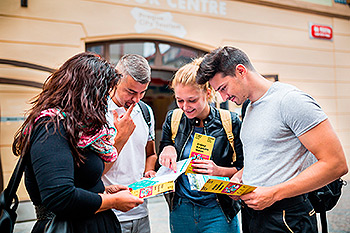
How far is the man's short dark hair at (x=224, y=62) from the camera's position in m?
1.50

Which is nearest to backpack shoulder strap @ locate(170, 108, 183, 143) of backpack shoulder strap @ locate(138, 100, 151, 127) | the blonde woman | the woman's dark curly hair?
the blonde woman

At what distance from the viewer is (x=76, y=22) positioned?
421cm

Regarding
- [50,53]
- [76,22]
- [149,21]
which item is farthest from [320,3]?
[50,53]

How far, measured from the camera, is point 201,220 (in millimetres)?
1669

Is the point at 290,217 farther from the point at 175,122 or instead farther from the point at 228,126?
the point at 175,122

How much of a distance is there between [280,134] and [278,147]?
0.07 meters

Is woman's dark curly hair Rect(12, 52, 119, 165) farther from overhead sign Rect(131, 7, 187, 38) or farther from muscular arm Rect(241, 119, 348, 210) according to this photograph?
overhead sign Rect(131, 7, 187, 38)

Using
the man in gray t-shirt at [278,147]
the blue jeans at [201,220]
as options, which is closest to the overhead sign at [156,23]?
the man in gray t-shirt at [278,147]

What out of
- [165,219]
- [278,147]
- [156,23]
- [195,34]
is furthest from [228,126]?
[195,34]

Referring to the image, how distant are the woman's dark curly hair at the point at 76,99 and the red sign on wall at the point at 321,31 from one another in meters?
6.06

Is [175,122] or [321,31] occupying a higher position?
[321,31]

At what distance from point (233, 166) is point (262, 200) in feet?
1.82

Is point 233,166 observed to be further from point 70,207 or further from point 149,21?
point 149,21

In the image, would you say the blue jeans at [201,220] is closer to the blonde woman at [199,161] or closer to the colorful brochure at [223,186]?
the blonde woman at [199,161]
